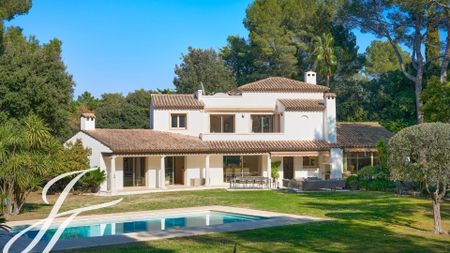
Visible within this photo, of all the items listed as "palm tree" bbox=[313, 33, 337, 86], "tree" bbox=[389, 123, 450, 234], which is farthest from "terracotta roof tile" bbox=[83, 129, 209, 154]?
"palm tree" bbox=[313, 33, 337, 86]

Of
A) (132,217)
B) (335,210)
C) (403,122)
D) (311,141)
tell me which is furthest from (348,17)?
(132,217)

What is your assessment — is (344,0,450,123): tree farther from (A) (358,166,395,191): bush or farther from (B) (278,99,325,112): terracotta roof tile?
(A) (358,166,395,191): bush

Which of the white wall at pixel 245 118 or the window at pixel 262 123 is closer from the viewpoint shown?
the white wall at pixel 245 118

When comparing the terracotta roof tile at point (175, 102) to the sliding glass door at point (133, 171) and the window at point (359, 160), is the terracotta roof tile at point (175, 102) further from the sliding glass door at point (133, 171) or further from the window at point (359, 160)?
the window at point (359, 160)

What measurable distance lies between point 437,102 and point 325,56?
97.0 feet

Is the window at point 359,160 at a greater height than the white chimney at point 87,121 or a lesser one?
lesser

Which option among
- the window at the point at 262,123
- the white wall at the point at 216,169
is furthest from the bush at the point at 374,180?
the white wall at the point at 216,169

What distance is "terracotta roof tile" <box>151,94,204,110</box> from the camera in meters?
38.4

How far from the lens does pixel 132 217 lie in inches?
852

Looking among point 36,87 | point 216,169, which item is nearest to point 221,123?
point 216,169

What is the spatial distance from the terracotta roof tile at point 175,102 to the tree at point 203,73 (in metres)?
22.1

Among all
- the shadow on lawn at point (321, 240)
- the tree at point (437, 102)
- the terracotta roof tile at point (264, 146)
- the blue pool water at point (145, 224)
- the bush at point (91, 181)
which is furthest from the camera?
the terracotta roof tile at point (264, 146)

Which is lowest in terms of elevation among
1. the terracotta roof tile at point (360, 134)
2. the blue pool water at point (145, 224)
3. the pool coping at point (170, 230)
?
the blue pool water at point (145, 224)

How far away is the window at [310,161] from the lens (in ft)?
131
